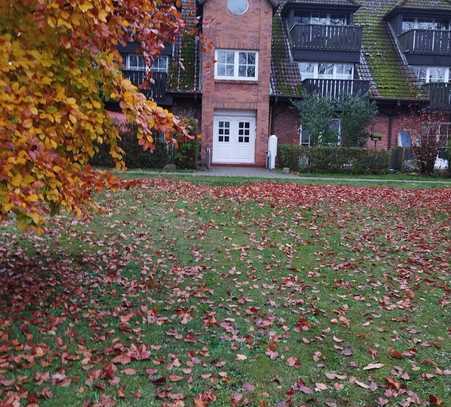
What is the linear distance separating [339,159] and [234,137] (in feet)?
17.9

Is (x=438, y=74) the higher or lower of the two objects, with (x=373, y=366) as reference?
higher

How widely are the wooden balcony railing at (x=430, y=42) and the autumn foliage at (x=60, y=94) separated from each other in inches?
913

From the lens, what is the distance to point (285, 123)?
2408 cm

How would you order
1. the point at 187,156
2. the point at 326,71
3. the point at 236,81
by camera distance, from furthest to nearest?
the point at 326,71 → the point at 236,81 → the point at 187,156

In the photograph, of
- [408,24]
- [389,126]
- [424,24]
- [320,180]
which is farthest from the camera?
[408,24]

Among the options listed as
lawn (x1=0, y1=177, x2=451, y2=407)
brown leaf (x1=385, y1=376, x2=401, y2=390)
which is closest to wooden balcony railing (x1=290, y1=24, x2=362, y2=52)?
lawn (x1=0, y1=177, x2=451, y2=407)

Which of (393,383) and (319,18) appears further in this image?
(319,18)

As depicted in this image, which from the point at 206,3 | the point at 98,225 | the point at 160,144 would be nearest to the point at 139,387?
the point at 98,225

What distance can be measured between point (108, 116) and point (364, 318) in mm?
3284

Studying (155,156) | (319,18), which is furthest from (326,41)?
(155,156)

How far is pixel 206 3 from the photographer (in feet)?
74.2

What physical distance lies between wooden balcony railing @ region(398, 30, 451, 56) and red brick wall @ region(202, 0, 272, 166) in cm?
730

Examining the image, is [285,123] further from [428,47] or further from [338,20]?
[428,47]

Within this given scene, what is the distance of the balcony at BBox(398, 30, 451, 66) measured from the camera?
2507cm
